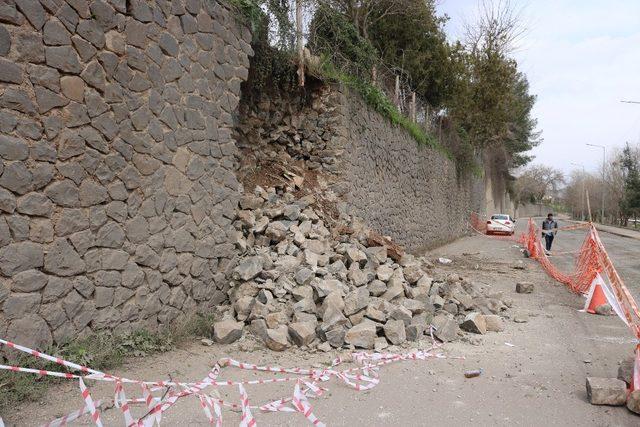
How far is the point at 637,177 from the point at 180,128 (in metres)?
47.4

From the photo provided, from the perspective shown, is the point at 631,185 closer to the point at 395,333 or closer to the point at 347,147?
the point at 347,147

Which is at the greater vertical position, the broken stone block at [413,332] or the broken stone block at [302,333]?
the broken stone block at [302,333]

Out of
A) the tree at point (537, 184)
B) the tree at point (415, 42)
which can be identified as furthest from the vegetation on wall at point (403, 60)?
the tree at point (537, 184)

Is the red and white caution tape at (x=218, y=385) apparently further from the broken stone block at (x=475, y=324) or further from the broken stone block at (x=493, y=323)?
the broken stone block at (x=493, y=323)

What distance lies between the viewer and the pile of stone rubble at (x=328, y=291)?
5.56m

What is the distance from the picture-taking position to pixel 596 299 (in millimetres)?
8305

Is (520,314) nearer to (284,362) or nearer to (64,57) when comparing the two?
(284,362)

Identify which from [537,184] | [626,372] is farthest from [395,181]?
[537,184]

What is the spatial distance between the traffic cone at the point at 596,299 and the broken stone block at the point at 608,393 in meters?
4.54

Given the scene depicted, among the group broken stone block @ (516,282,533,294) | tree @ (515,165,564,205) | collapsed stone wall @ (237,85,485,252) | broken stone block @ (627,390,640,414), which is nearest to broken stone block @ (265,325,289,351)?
broken stone block @ (627,390,640,414)

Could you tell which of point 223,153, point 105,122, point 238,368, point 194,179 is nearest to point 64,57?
point 105,122

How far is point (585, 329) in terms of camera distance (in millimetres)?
7008

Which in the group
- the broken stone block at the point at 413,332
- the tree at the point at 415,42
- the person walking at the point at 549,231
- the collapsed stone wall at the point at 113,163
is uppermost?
the tree at the point at 415,42

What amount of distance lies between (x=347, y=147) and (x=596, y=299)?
17.6 feet
